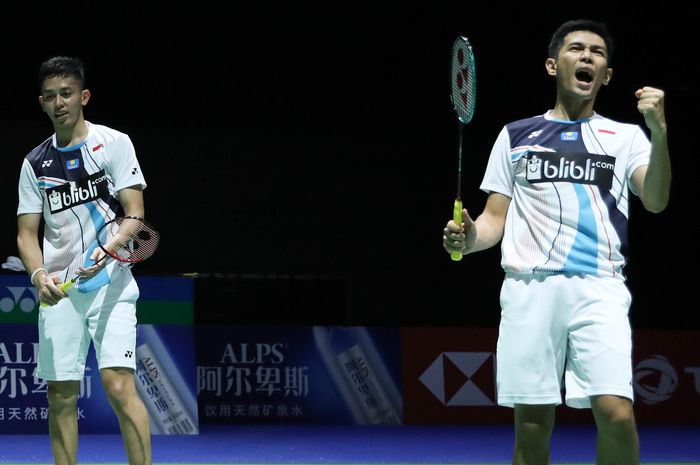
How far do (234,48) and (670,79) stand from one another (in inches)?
167

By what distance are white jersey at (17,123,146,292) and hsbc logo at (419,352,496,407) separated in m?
4.46

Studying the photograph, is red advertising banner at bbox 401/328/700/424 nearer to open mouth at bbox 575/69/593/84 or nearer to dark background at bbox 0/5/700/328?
dark background at bbox 0/5/700/328

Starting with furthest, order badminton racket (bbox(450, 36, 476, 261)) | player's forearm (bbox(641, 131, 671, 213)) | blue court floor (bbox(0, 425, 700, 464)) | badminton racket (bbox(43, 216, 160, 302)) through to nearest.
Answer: blue court floor (bbox(0, 425, 700, 464)) < badminton racket (bbox(43, 216, 160, 302)) < badminton racket (bbox(450, 36, 476, 261)) < player's forearm (bbox(641, 131, 671, 213))

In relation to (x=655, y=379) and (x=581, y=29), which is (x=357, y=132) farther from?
(x=581, y=29)

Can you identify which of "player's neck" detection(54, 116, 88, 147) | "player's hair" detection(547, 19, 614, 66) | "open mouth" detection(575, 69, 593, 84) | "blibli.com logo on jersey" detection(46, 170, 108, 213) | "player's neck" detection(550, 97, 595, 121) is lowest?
"blibli.com logo on jersey" detection(46, 170, 108, 213)

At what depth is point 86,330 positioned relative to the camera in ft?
13.8

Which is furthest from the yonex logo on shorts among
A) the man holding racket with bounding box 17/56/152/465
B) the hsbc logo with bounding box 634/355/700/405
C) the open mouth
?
the open mouth

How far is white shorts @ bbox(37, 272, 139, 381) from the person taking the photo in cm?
414

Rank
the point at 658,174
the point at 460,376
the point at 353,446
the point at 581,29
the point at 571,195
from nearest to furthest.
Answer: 1. the point at 658,174
2. the point at 571,195
3. the point at 581,29
4. the point at 353,446
5. the point at 460,376

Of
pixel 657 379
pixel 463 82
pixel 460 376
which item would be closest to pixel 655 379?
pixel 657 379

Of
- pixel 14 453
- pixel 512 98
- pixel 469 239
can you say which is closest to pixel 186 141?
pixel 512 98

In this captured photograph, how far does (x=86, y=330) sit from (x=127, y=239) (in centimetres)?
38

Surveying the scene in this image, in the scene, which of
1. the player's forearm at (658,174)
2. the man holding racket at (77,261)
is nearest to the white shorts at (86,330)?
the man holding racket at (77,261)

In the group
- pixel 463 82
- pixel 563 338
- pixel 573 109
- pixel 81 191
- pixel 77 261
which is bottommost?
pixel 563 338
